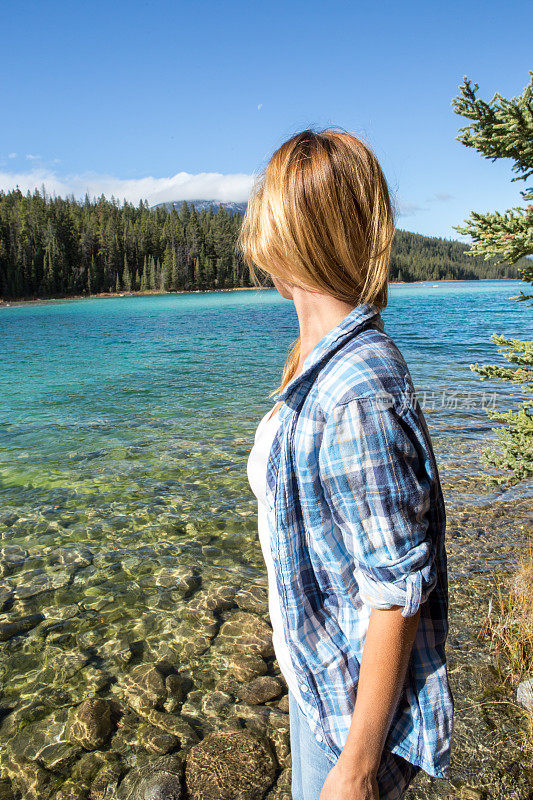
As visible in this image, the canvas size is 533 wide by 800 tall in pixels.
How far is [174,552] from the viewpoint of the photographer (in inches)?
238

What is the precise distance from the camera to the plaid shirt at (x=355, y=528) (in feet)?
3.47

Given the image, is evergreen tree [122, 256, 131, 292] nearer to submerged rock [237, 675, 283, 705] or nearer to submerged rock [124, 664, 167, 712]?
submerged rock [124, 664, 167, 712]

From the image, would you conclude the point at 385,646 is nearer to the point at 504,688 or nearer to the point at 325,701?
the point at 325,701

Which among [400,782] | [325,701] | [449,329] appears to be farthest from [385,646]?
[449,329]

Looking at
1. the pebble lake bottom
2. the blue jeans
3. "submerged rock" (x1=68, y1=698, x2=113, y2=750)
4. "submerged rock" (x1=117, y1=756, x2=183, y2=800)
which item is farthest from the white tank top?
"submerged rock" (x1=68, y1=698, x2=113, y2=750)

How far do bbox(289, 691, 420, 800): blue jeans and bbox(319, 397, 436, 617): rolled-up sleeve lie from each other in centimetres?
46

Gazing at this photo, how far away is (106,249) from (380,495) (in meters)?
125

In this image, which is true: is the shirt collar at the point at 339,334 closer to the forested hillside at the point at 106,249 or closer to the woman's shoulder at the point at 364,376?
the woman's shoulder at the point at 364,376

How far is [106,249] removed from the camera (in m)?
117

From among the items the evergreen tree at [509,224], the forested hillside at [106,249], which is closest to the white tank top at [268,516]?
the evergreen tree at [509,224]

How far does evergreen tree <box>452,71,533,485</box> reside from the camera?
14.3ft

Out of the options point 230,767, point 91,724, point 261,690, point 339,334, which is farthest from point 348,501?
point 91,724

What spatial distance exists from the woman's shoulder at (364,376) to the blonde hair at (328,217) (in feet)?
0.68

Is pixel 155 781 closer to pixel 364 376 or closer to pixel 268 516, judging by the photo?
pixel 268 516
